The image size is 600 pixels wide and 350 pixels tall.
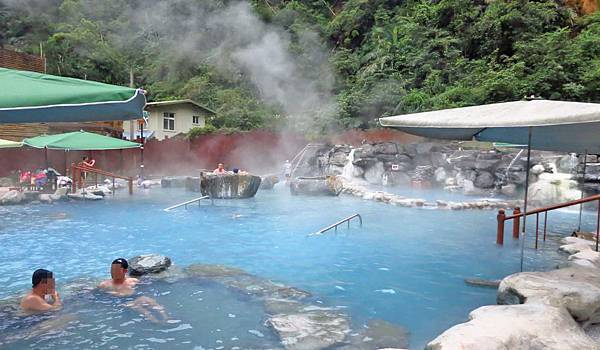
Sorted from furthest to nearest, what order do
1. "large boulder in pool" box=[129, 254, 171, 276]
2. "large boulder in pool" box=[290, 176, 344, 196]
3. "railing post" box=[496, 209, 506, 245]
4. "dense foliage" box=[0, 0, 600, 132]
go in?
"dense foliage" box=[0, 0, 600, 132]
"large boulder in pool" box=[290, 176, 344, 196]
"railing post" box=[496, 209, 506, 245]
"large boulder in pool" box=[129, 254, 171, 276]

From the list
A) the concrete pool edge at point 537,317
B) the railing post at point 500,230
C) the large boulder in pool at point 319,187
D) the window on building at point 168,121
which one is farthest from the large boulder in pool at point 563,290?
the window on building at point 168,121

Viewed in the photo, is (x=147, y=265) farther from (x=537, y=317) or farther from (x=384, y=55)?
(x=384, y=55)

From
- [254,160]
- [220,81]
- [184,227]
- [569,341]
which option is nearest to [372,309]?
[569,341]

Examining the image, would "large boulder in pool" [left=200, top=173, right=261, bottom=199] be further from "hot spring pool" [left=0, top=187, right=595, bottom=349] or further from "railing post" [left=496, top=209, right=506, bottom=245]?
"railing post" [left=496, top=209, right=506, bottom=245]

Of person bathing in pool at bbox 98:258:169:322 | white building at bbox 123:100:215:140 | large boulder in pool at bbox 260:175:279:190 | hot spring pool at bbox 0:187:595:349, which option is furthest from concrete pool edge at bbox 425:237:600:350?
white building at bbox 123:100:215:140

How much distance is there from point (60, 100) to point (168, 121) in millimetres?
22865

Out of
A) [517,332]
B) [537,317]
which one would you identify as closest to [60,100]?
[517,332]

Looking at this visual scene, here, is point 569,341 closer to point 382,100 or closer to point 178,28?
point 382,100

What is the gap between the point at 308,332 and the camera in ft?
12.0

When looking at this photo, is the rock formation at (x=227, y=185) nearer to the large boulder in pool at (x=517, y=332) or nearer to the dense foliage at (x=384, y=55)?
the dense foliage at (x=384, y=55)

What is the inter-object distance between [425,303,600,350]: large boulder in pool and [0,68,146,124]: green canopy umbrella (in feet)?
7.83

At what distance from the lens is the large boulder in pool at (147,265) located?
5453 millimetres

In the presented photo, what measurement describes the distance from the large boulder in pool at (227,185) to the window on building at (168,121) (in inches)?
493

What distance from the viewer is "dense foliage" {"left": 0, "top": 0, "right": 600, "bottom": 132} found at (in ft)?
57.4
